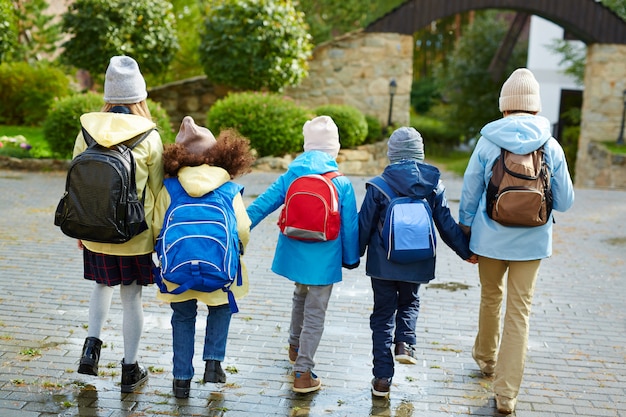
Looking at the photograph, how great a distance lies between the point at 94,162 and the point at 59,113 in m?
9.76

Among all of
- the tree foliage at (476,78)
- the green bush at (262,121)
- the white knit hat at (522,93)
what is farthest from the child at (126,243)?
the tree foliage at (476,78)

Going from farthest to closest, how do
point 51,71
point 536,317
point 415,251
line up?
point 51,71, point 536,317, point 415,251

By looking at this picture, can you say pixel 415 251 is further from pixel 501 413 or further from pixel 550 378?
pixel 550 378

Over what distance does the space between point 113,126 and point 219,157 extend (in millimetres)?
541

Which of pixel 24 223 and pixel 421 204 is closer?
pixel 421 204

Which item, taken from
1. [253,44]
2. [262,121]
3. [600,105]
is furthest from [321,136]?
[600,105]

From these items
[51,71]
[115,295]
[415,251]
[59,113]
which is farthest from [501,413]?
[51,71]

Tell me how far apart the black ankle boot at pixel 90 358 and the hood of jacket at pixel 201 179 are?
1.00 meters

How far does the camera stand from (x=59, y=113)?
12.5 metres

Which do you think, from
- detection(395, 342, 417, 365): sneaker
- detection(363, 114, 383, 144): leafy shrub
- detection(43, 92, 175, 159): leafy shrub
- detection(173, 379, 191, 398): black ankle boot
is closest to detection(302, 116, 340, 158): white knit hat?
detection(395, 342, 417, 365): sneaker

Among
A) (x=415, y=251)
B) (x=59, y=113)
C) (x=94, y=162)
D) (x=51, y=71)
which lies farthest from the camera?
(x=51, y=71)

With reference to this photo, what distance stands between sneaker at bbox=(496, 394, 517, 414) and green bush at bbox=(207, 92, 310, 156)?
1023cm

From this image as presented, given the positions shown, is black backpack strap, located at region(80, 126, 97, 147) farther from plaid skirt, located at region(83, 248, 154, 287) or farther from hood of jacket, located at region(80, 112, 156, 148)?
plaid skirt, located at region(83, 248, 154, 287)

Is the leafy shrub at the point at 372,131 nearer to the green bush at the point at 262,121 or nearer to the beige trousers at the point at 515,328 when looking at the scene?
the green bush at the point at 262,121
